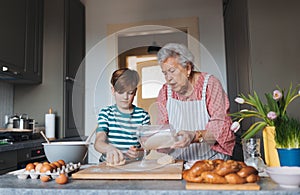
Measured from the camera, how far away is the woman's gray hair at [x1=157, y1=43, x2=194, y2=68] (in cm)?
100

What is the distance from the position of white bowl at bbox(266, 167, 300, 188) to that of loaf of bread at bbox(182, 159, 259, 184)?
0.15 ft

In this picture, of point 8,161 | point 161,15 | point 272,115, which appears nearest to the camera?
point 272,115

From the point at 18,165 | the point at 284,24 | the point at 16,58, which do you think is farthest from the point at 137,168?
the point at 16,58

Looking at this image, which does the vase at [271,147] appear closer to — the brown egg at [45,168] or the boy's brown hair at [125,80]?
the boy's brown hair at [125,80]

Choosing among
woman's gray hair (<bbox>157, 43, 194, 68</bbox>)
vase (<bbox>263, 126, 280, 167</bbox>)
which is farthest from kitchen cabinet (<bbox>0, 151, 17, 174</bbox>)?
vase (<bbox>263, 126, 280, 167</bbox>)

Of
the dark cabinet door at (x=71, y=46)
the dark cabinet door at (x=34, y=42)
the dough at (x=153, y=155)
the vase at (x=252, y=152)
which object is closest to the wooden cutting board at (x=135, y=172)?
the dough at (x=153, y=155)

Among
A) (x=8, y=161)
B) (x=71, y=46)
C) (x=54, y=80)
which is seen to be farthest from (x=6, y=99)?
(x=8, y=161)

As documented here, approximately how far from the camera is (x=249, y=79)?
2006mm

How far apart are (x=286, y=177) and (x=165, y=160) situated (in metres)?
0.40

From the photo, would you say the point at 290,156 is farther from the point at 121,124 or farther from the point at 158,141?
the point at 121,124

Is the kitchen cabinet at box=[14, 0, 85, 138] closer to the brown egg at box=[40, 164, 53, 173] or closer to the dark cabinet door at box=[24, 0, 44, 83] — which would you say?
the dark cabinet door at box=[24, 0, 44, 83]

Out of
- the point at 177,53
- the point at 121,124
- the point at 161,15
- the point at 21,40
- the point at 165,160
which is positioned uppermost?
the point at 161,15

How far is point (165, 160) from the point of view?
3.14ft

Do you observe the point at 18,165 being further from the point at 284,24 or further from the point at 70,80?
the point at 284,24
